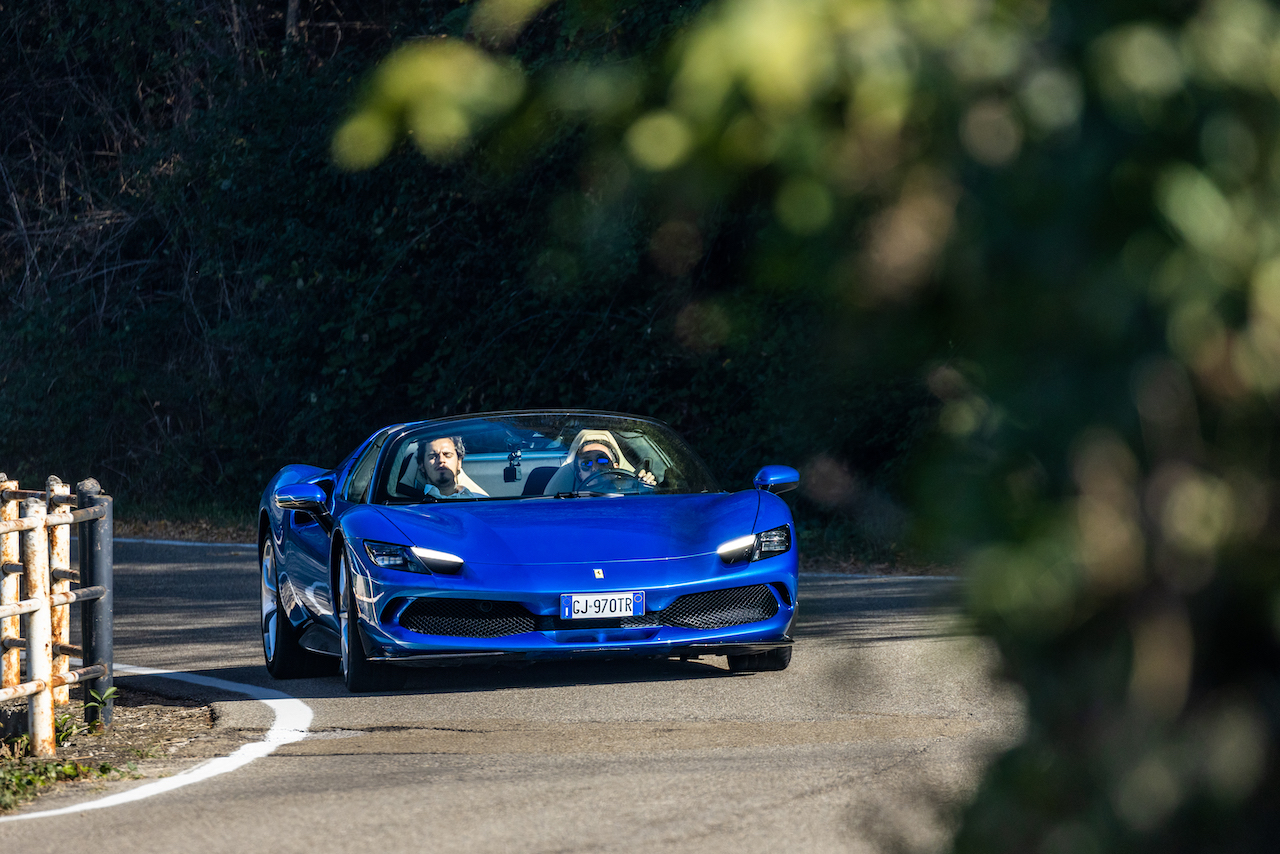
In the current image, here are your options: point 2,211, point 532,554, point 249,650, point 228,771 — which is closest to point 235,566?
point 249,650

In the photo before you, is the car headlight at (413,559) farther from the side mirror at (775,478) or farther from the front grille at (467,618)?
the side mirror at (775,478)

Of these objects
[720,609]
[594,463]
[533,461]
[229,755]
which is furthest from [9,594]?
[594,463]

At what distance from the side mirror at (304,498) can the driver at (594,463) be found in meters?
1.46

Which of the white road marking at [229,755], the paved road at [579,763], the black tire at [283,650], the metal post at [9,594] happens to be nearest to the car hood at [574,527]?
the paved road at [579,763]

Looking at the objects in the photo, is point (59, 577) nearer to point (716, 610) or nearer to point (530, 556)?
point (530, 556)

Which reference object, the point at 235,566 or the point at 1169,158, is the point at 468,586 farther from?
the point at 235,566

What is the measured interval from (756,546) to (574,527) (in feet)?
3.15

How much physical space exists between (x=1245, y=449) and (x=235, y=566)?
1629 cm

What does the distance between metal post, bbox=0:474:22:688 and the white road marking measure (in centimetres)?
107

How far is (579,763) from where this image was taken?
7.05m

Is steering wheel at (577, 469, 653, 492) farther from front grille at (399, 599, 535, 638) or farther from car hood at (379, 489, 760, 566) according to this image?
front grille at (399, 599, 535, 638)

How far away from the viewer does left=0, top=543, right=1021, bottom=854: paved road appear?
5836 millimetres

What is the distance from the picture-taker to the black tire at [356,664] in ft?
29.7

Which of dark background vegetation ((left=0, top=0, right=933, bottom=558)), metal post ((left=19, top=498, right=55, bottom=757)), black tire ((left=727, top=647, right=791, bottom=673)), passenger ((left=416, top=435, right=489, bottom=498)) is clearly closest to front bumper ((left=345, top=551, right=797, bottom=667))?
black tire ((left=727, top=647, right=791, bottom=673))
